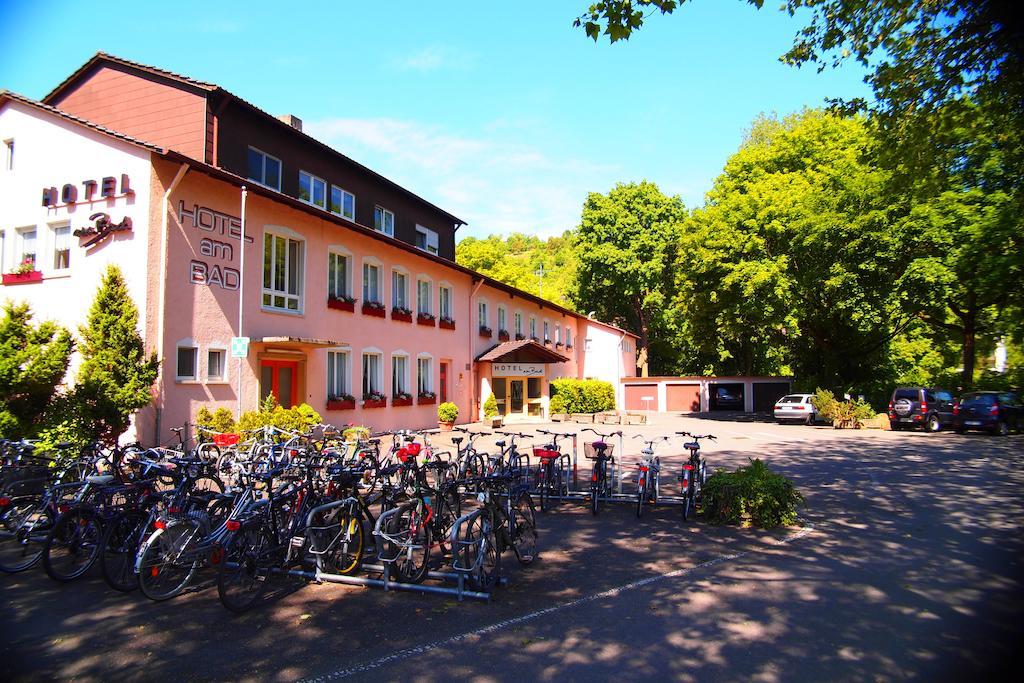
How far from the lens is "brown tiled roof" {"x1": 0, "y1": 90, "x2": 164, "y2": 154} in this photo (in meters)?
12.9

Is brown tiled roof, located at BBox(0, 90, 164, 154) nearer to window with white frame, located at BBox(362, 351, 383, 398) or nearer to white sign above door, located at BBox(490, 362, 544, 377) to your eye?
window with white frame, located at BBox(362, 351, 383, 398)

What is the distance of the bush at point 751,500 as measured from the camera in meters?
8.52

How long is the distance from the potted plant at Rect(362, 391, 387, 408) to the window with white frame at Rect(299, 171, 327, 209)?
6206 mm

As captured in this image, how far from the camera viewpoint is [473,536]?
5.94 m

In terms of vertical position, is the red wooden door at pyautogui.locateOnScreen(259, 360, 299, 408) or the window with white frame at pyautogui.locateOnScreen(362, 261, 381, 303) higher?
the window with white frame at pyautogui.locateOnScreen(362, 261, 381, 303)

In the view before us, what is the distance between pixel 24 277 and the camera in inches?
546

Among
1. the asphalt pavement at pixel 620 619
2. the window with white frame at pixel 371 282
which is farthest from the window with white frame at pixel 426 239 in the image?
the asphalt pavement at pixel 620 619

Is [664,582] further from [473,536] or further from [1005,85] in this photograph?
[1005,85]

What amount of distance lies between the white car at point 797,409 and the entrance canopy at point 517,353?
1180cm

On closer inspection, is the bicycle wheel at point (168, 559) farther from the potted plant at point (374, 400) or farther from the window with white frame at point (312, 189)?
the window with white frame at point (312, 189)

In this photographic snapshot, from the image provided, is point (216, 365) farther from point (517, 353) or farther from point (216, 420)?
point (517, 353)

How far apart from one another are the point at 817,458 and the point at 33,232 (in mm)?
19816

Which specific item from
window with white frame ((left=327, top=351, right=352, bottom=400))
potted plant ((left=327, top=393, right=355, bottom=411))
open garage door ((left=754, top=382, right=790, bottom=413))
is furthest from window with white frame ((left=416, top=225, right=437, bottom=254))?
open garage door ((left=754, top=382, right=790, bottom=413))

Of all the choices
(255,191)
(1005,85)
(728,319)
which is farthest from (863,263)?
(255,191)
